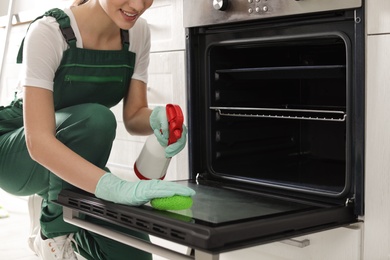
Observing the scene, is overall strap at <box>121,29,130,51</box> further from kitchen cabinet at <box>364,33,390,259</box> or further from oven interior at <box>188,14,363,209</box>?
kitchen cabinet at <box>364,33,390,259</box>

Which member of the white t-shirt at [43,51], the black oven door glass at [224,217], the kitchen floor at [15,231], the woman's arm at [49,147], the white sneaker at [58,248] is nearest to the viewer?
the black oven door glass at [224,217]

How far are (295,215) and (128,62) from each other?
0.79 meters

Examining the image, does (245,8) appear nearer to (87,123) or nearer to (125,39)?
(125,39)

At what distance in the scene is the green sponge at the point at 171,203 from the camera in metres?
1.22

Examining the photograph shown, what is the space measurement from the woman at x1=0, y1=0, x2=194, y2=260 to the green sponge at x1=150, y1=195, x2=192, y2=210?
0.14m

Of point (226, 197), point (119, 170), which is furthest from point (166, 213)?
point (119, 170)

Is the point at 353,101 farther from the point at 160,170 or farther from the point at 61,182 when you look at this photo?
the point at 61,182

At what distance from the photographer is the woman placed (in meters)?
1.42

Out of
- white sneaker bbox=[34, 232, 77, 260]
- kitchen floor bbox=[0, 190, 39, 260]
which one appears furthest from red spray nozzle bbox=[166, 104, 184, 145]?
kitchen floor bbox=[0, 190, 39, 260]

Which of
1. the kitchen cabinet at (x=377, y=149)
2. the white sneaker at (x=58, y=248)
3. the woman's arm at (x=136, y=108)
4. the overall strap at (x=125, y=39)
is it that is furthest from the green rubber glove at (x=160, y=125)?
the kitchen cabinet at (x=377, y=149)

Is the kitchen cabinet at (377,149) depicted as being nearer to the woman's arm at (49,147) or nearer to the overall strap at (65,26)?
the woman's arm at (49,147)

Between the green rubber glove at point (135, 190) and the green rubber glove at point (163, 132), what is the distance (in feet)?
0.83

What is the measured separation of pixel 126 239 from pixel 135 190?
5.4 inches

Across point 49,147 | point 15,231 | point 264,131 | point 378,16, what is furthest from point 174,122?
point 15,231
